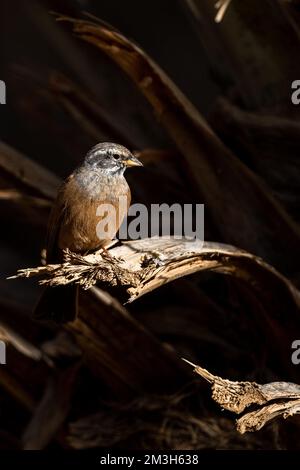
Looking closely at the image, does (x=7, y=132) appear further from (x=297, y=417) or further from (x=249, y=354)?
(x=297, y=417)

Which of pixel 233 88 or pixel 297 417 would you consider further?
pixel 233 88

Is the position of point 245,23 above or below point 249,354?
above

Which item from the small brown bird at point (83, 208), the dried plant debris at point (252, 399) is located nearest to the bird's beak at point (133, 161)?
the small brown bird at point (83, 208)

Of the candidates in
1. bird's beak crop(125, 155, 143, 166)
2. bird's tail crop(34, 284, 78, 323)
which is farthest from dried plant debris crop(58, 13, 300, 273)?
bird's tail crop(34, 284, 78, 323)

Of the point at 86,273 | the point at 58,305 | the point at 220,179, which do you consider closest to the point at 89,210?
the point at 58,305

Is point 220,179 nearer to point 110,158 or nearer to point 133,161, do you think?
point 133,161

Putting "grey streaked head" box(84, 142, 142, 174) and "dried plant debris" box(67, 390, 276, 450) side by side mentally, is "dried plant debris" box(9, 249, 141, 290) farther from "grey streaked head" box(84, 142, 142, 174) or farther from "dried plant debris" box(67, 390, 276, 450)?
"dried plant debris" box(67, 390, 276, 450)

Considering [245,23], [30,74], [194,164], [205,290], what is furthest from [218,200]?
[30,74]
